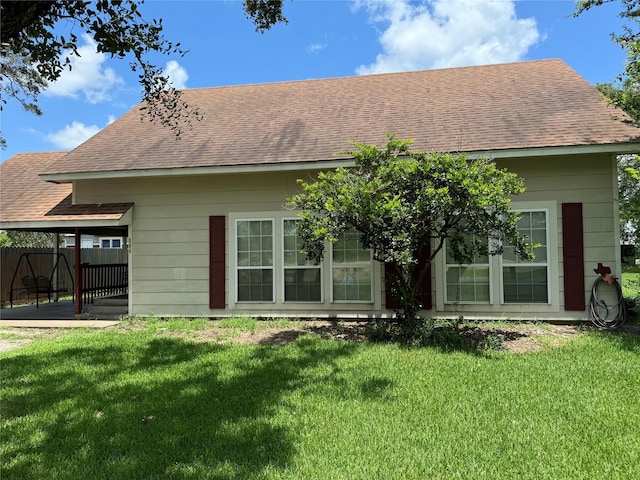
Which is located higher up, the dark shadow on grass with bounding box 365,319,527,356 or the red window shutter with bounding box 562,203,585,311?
the red window shutter with bounding box 562,203,585,311

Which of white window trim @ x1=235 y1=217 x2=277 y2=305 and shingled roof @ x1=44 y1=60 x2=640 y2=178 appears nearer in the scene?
shingled roof @ x1=44 y1=60 x2=640 y2=178

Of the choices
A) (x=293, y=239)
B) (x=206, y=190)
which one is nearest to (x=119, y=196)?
(x=206, y=190)

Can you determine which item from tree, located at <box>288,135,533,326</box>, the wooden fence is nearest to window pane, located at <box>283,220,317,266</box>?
tree, located at <box>288,135,533,326</box>

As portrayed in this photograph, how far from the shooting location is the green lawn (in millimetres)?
3020

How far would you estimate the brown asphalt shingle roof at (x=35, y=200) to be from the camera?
904 cm

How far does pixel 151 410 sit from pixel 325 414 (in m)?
1.63

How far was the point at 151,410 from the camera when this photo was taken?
408cm

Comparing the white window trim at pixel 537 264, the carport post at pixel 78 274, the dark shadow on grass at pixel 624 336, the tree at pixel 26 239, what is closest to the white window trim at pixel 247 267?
the carport post at pixel 78 274

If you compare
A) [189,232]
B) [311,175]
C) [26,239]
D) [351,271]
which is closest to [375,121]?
[311,175]

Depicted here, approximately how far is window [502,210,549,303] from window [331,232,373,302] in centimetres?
251

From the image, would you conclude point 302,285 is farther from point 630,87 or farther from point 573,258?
point 630,87

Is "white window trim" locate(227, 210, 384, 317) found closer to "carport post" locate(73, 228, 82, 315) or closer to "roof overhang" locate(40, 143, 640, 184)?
"roof overhang" locate(40, 143, 640, 184)

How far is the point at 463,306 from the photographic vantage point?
820cm

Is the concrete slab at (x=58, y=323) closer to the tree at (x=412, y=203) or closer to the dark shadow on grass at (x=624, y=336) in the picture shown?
the tree at (x=412, y=203)
